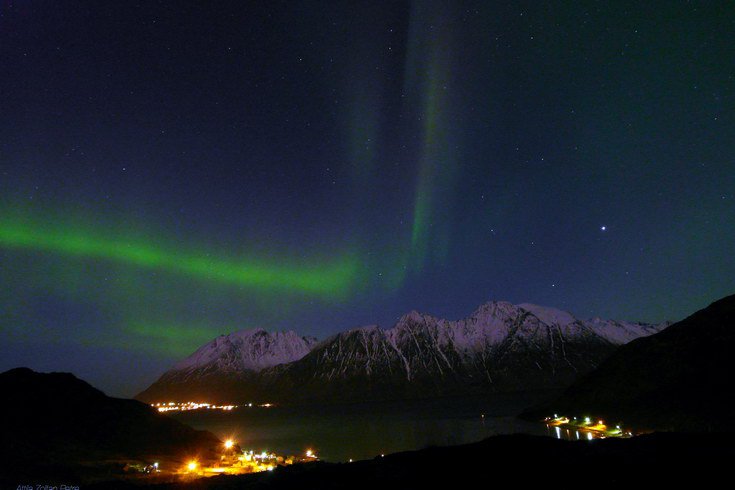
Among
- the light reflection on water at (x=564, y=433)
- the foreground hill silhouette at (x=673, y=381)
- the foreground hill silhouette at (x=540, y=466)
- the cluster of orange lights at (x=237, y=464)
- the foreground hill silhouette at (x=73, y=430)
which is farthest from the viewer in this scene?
the light reflection on water at (x=564, y=433)

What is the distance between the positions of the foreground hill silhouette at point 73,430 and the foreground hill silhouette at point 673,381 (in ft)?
292

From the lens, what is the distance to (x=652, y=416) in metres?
86.6

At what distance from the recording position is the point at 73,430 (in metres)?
75.1

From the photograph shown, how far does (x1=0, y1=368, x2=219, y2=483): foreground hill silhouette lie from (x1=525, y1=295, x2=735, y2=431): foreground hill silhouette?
8913 centimetres

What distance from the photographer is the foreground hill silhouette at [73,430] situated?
59.8 metres

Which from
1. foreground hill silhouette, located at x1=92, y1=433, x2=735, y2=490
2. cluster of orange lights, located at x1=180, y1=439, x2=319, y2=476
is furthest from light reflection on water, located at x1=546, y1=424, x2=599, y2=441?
foreground hill silhouette, located at x1=92, y1=433, x2=735, y2=490

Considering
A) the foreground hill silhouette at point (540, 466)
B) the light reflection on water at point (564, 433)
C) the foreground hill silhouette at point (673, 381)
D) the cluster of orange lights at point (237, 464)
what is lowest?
the cluster of orange lights at point (237, 464)

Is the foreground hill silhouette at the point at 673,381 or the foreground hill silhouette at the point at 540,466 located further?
the foreground hill silhouette at the point at 673,381

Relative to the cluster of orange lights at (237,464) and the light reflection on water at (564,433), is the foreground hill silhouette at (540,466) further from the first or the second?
the light reflection on water at (564,433)

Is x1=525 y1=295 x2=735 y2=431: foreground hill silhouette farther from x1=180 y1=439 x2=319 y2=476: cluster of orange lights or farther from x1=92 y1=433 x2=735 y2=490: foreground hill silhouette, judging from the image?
x1=180 y1=439 x2=319 y2=476: cluster of orange lights

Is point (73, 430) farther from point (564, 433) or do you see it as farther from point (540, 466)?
point (564, 433)

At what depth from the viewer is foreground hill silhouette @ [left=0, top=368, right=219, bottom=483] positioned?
5984 cm

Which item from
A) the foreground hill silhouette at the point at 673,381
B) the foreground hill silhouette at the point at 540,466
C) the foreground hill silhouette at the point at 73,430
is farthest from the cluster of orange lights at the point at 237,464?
the foreground hill silhouette at the point at 673,381

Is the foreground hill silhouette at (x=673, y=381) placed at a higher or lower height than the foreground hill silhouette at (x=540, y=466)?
higher
